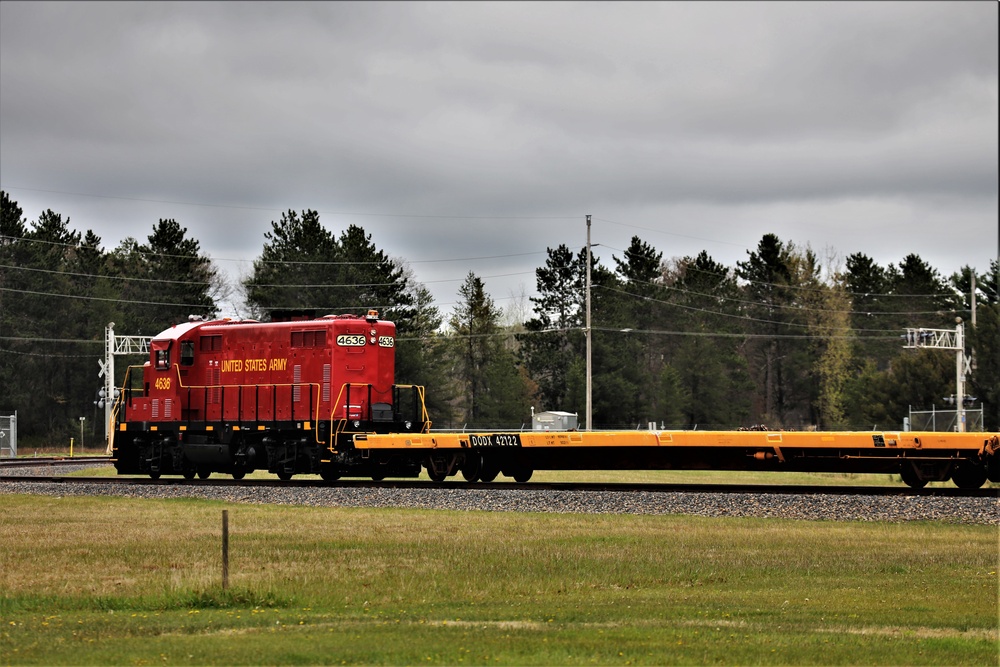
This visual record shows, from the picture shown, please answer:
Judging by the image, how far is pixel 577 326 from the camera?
303 ft

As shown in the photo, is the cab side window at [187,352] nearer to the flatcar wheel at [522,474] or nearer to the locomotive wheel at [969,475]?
the flatcar wheel at [522,474]

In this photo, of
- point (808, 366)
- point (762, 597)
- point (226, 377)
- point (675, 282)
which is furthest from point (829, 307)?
point (762, 597)

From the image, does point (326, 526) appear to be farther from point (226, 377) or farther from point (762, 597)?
point (226, 377)

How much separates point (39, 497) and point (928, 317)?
284ft

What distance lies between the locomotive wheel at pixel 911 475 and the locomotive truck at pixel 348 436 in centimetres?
4

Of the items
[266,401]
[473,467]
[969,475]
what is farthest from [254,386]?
[969,475]

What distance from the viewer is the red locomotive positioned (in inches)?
1203

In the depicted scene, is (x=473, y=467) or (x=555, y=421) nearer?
(x=473, y=467)

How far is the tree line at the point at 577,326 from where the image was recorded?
80375mm

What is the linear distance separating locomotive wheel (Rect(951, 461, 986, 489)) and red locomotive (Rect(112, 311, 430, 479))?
1308 centimetres

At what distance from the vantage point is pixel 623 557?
1739 cm

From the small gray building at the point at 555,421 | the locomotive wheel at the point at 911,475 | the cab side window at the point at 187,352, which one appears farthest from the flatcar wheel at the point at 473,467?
the small gray building at the point at 555,421

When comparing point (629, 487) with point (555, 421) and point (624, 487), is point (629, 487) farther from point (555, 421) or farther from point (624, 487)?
point (555, 421)

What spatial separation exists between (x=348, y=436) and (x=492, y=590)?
15361 millimetres
